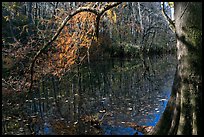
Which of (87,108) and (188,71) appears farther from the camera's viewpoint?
(87,108)

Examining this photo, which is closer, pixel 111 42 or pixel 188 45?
pixel 188 45

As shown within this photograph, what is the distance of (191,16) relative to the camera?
14.0ft

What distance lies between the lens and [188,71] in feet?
13.8

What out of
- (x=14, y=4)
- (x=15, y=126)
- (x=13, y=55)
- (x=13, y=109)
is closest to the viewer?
(x=15, y=126)

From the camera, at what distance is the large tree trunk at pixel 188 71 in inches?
163

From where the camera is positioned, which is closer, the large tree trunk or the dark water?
the large tree trunk

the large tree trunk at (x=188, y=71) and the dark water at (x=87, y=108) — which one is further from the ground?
the large tree trunk at (x=188, y=71)

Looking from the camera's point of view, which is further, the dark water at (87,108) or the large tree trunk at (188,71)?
the dark water at (87,108)

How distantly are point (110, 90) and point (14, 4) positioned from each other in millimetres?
18396

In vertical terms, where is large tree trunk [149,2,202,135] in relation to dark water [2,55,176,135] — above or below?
above

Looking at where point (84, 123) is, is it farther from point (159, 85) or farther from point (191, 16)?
point (159, 85)

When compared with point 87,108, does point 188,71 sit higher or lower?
higher

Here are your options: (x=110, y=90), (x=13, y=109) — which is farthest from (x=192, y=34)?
(x=110, y=90)

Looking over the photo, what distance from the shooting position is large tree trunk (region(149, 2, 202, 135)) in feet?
13.6
